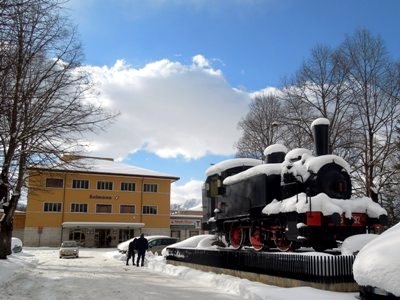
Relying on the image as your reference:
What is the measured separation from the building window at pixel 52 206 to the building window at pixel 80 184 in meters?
3.01

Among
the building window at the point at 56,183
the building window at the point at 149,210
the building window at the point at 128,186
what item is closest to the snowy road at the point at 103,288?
the building window at the point at 56,183

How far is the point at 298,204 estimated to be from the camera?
45.4 feet

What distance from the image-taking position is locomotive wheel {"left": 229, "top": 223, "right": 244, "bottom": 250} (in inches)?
711

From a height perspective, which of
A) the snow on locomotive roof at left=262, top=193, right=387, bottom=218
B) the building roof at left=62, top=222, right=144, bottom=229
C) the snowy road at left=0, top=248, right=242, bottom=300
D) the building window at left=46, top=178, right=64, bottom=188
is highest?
the building window at left=46, top=178, right=64, bottom=188

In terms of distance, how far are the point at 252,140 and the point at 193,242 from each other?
22023 mm

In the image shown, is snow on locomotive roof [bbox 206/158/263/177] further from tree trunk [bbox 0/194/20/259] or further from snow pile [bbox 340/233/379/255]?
tree trunk [bbox 0/194/20/259]

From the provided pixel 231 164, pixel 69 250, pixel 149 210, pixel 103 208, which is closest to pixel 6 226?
pixel 69 250

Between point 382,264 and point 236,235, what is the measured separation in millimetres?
10772

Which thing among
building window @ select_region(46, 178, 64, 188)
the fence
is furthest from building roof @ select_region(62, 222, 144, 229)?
the fence

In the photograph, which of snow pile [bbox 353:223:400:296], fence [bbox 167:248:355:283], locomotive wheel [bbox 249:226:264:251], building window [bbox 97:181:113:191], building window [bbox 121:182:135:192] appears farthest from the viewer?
building window [bbox 121:182:135:192]

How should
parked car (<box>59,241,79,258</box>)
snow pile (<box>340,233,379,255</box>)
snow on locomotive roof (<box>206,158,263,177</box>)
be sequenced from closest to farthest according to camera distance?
1. snow pile (<box>340,233,379,255</box>)
2. snow on locomotive roof (<box>206,158,263,177</box>)
3. parked car (<box>59,241,79,258</box>)

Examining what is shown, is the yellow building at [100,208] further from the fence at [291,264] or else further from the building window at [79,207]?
the fence at [291,264]

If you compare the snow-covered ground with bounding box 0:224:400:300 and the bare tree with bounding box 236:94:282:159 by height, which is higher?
the bare tree with bounding box 236:94:282:159

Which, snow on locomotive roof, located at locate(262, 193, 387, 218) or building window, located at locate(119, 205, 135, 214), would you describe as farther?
building window, located at locate(119, 205, 135, 214)
